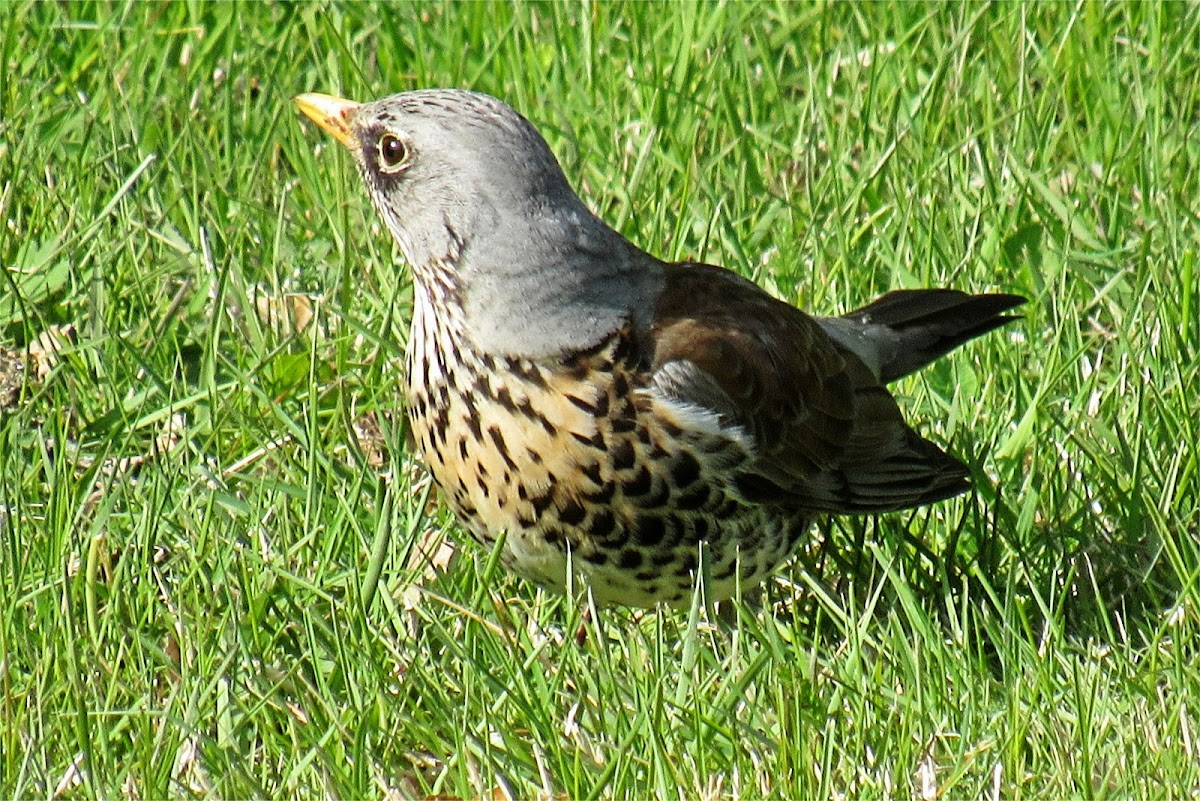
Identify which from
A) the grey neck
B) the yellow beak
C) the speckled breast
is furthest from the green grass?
the yellow beak

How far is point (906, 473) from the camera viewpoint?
15.3 feet

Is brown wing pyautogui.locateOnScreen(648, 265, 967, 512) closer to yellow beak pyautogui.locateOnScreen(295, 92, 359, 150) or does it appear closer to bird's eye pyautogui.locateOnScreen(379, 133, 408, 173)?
bird's eye pyautogui.locateOnScreen(379, 133, 408, 173)

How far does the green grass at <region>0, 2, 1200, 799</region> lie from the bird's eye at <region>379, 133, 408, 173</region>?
761 millimetres

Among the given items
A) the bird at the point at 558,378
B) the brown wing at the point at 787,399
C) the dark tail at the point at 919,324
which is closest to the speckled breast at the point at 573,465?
the bird at the point at 558,378

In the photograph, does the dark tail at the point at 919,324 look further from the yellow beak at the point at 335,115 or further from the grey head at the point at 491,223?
the yellow beak at the point at 335,115

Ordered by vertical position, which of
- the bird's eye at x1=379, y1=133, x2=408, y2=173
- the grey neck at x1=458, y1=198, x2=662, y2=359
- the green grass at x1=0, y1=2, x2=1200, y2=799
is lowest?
the green grass at x1=0, y1=2, x2=1200, y2=799

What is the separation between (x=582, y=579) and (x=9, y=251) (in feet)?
7.43

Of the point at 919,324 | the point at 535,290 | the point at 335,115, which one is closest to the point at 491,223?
the point at 535,290

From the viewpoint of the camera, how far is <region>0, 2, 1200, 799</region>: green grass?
12.8 feet

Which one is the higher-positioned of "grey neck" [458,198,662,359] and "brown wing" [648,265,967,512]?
"grey neck" [458,198,662,359]

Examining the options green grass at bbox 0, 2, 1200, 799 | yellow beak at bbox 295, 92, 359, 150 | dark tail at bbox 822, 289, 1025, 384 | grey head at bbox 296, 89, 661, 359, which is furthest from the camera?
dark tail at bbox 822, 289, 1025, 384

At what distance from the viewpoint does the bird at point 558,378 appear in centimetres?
407

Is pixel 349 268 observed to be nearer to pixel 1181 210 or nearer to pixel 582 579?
pixel 582 579

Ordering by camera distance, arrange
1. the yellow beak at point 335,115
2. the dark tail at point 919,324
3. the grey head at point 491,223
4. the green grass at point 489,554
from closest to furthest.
Answer: the green grass at point 489,554
the grey head at point 491,223
the yellow beak at point 335,115
the dark tail at point 919,324
